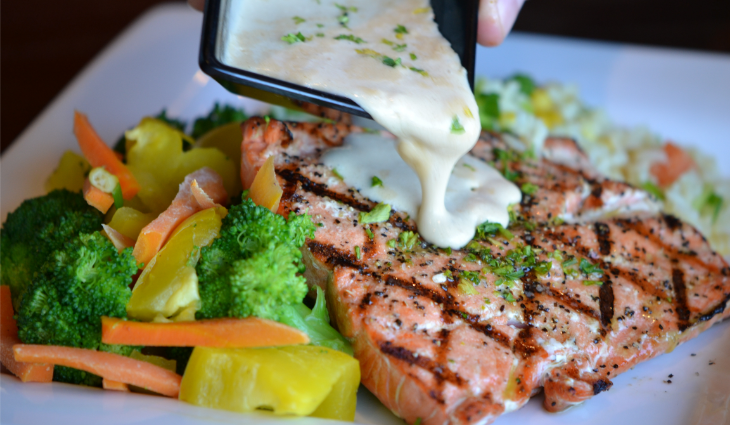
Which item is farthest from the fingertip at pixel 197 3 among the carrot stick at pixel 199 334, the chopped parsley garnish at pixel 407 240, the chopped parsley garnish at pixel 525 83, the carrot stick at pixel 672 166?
the carrot stick at pixel 672 166

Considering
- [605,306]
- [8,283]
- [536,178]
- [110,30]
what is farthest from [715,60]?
[110,30]

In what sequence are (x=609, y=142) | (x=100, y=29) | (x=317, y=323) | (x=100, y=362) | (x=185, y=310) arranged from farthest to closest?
(x=100, y=29) < (x=609, y=142) < (x=317, y=323) < (x=185, y=310) < (x=100, y=362)

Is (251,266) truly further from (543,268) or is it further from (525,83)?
(525,83)

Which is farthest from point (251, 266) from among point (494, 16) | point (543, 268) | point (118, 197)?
point (494, 16)

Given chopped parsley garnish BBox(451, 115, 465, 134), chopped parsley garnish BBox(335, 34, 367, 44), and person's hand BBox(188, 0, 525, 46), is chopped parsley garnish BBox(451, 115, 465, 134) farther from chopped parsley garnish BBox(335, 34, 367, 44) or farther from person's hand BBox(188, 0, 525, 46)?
person's hand BBox(188, 0, 525, 46)

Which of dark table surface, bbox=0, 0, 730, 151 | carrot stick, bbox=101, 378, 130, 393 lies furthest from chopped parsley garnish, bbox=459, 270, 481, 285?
dark table surface, bbox=0, 0, 730, 151

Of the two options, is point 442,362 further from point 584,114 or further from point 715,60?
point 715,60
